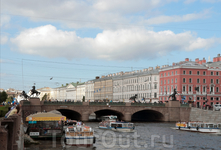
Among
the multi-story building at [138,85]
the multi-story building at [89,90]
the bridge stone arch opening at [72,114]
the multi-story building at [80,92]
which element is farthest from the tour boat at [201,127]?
the multi-story building at [80,92]

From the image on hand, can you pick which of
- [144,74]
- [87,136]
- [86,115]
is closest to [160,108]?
[86,115]

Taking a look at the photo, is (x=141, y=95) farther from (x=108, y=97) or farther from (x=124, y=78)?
(x=108, y=97)

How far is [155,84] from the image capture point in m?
111

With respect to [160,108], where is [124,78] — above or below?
above

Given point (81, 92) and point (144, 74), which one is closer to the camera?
point (144, 74)

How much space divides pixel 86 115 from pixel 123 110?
331 inches

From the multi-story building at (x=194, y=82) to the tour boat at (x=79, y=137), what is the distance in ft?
215

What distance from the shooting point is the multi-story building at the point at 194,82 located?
98438 mm

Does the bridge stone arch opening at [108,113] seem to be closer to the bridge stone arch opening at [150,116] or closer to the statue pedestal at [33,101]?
the bridge stone arch opening at [150,116]

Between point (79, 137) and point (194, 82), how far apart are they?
7170 cm

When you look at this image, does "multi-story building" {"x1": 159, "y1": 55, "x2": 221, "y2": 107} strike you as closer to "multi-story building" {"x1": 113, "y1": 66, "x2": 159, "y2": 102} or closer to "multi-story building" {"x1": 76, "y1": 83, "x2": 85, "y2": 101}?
"multi-story building" {"x1": 113, "y1": 66, "x2": 159, "y2": 102}

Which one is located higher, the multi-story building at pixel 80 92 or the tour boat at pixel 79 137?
the multi-story building at pixel 80 92

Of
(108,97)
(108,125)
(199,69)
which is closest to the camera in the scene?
(108,125)

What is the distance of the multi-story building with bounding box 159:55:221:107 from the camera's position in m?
98.4
